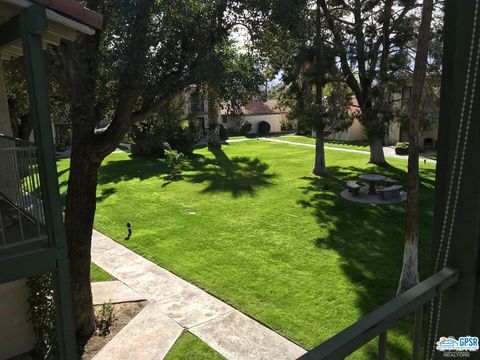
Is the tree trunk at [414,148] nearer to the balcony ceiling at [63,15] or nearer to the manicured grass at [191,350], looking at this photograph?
the manicured grass at [191,350]

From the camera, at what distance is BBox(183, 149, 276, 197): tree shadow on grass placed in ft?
61.7

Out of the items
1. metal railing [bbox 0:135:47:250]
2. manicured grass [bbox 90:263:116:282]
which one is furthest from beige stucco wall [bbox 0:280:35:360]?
manicured grass [bbox 90:263:116:282]

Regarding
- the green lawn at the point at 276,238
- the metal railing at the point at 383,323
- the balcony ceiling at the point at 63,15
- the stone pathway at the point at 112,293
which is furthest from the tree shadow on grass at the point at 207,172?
the metal railing at the point at 383,323

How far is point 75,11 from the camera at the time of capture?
4.68m

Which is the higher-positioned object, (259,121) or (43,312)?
(259,121)

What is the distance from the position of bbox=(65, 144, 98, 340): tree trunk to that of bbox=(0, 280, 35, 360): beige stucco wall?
2.64ft

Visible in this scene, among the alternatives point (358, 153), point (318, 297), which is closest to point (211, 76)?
point (318, 297)

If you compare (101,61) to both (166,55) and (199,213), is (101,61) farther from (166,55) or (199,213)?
(199,213)

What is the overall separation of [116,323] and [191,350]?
1.93 metres

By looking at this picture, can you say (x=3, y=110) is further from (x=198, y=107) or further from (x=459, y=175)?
(x=198, y=107)

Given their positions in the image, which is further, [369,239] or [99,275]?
[369,239]

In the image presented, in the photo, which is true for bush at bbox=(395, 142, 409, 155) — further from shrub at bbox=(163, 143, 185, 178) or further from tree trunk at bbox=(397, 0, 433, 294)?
tree trunk at bbox=(397, 0, 433, 294)

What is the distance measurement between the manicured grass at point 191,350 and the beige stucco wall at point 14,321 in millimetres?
2540

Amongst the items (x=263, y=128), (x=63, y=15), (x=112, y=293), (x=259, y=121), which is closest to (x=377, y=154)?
(x=112, y=293)
